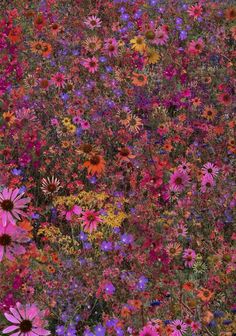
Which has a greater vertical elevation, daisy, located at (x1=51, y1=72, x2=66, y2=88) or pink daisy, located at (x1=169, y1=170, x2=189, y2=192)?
daisy, located at (x1=51, y1=72, x2=66, y2=88)

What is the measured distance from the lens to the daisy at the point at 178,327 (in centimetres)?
325

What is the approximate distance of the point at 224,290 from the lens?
394cm

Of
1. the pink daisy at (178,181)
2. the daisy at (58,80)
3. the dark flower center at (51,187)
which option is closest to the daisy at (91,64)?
the daisy at (58,80)

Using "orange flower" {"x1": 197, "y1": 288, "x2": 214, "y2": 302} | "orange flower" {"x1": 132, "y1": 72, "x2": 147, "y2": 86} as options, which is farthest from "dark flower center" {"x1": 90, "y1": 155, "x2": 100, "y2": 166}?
"orange flower" {"x1": 197, "y1": 288, "x2": 214, "y2": 302}

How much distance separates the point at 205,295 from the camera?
3.67m

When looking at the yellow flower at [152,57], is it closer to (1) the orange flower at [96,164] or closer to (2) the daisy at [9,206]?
(1) the orange flower at [96,164]

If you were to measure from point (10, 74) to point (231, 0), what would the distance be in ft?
12.8

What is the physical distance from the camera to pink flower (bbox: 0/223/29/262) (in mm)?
2844

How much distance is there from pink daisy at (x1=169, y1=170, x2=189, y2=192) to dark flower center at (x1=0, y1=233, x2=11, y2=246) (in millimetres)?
2091

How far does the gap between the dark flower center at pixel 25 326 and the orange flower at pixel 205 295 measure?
1337mm

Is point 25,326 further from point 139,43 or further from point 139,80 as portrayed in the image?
point 139,43

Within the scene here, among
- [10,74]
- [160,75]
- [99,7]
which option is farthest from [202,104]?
[99,7]

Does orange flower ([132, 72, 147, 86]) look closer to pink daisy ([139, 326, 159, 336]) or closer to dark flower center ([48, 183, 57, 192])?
dark flower center ([48, 183, 57, 192])

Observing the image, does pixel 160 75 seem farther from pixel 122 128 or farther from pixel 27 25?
pixel 27 25
